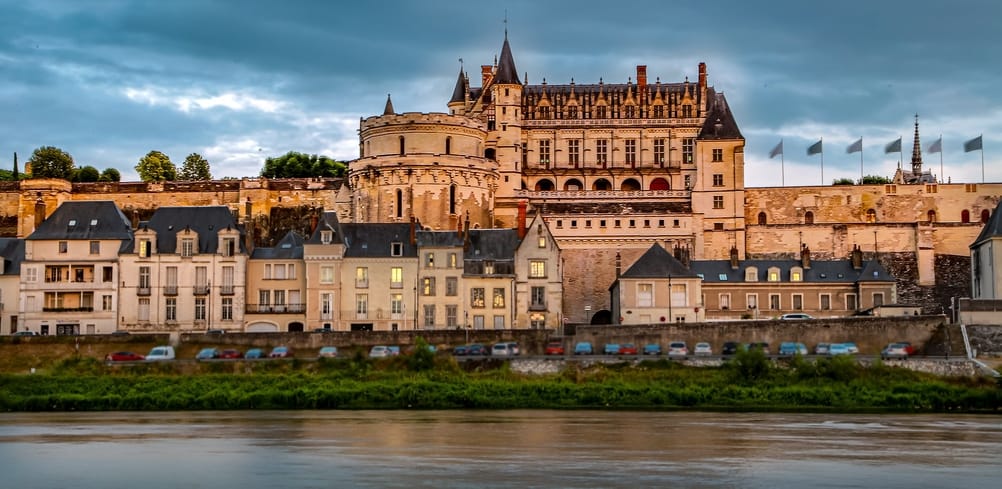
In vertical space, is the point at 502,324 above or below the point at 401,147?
below

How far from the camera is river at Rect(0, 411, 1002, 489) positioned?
2380 centimetres

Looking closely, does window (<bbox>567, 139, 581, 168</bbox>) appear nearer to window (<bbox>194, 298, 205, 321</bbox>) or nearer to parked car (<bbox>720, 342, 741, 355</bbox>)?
window (<bbox>194, 298, 205, 321</bbox>)

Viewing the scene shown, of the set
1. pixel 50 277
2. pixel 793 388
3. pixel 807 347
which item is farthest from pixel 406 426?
pixel 50 277

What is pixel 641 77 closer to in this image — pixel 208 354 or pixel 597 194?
pixel 597 194

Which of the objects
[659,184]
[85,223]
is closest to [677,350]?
[85,223]

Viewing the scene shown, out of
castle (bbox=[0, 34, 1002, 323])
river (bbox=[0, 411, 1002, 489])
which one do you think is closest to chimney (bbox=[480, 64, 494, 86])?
castle (bbox=[0, 34, 1002, 323])

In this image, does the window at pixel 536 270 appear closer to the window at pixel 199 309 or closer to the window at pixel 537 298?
the window at pixel 537 298

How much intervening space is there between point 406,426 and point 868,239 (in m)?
43.8

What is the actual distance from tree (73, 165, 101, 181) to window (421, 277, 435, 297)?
39.0 m

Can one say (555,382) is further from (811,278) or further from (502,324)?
(811,278)

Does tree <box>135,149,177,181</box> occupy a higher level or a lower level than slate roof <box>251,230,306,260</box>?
higher

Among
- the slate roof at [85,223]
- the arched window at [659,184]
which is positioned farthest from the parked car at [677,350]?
the arched window at [659,184]

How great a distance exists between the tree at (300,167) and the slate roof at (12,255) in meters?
31.8

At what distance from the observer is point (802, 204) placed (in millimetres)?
77312
